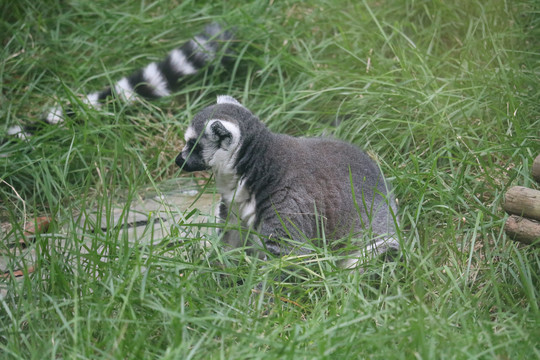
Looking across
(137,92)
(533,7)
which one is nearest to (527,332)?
(533,7)

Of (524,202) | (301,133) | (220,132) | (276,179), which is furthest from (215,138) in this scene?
(524,202)

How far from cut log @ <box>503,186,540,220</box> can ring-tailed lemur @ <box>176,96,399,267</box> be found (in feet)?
2.45

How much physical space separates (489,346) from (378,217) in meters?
1.52

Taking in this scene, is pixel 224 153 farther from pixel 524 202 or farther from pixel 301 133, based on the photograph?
pixel 524 202

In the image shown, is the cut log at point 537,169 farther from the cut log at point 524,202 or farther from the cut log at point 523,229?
the cut log at point 523,229

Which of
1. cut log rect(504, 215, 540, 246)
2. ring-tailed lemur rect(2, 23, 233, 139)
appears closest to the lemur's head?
ring-tailed lemur rect(2, 23, 233, 139)

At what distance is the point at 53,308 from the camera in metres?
2.72

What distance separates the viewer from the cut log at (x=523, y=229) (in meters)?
2.93

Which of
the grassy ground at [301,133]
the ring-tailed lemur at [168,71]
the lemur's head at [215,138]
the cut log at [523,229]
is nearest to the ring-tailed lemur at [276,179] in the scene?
the lemur's head at [215,138]

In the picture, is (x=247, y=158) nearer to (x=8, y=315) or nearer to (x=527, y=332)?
(x=8, y=315)

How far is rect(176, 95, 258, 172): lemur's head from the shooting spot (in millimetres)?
3598

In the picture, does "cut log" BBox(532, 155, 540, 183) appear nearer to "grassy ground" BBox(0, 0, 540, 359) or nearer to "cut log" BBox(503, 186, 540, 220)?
"cut log" BBox(503, 186, 540, 220)

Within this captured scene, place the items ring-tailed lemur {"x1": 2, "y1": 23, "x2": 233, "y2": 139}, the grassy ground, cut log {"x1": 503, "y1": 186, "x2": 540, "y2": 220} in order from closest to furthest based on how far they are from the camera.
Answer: the grassy ground < cut log {"x1": 503, "y1": 186, "x2": 540, "y2": 220} < ring-tailed lemur {"x1": 2, "y1": 23, "x2": 233, "y2": 139}

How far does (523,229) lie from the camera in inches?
116
